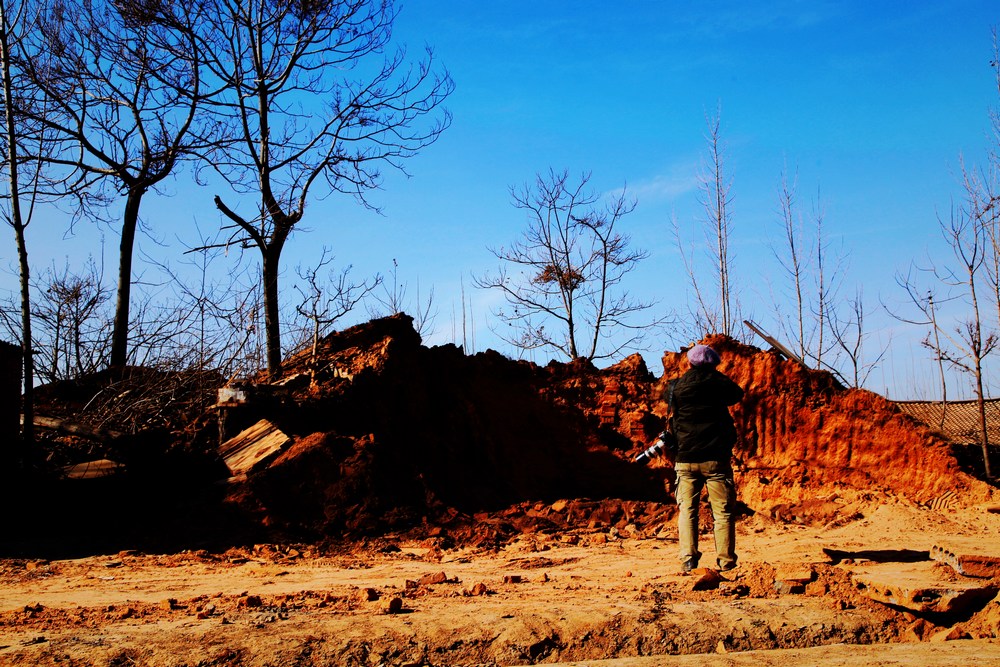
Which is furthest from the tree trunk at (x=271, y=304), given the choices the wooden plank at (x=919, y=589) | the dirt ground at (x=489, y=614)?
the wooden plank at (x=919, y=589)

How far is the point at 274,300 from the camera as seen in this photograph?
1259 centimetres

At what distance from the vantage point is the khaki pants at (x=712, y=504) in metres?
6.62

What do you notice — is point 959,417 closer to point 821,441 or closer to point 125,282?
point 821,441

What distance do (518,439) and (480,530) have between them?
238cm

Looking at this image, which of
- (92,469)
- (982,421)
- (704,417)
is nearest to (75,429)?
(92,469)

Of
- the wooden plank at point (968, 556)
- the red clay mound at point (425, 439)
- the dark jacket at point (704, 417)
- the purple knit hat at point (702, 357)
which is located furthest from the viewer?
the red clay mound at point (425, 439)

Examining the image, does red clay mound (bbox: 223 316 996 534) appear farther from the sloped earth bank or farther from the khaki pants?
the khaki pants

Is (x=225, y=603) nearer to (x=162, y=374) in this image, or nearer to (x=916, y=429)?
(x=162, y=374)

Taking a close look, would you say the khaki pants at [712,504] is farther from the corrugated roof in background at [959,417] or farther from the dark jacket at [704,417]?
the corrugated roof in background at [959,417]

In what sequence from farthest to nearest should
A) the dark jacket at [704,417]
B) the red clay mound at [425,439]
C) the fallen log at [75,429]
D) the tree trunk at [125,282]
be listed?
1. the tree trunk at [125,282]
2. the fallen log at [75,429]
3. the red clay mound at [425,439]
4. the dark jacket at [704,417]

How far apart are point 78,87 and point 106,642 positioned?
13575 mm

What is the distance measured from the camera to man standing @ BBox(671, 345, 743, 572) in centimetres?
664

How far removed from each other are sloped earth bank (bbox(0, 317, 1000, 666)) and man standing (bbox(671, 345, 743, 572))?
1.15ft

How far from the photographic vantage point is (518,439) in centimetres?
1158
